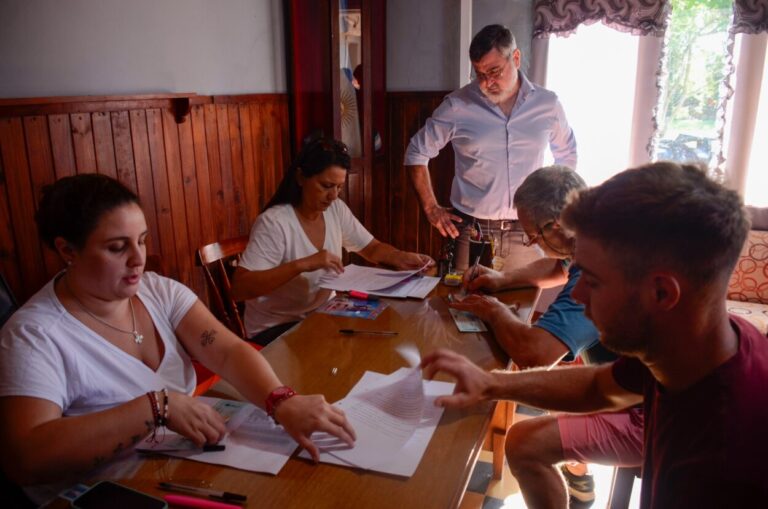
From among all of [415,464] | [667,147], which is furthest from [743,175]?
[415,464]

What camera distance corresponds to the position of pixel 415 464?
103 cm

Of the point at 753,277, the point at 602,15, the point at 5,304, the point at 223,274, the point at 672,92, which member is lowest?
the point at 753,277

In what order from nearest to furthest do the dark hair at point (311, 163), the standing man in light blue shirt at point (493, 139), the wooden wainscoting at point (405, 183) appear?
1. the dark hair at point (311, 163)
2. the standing man in light blue shirt at point (493, 139)
3. the wooden wainscoting at point (405, 183)

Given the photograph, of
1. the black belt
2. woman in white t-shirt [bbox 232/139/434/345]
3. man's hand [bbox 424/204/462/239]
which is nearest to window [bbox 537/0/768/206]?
the black belt

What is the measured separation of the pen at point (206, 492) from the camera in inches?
36.8

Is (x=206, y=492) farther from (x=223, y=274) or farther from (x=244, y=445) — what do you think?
(x=223, y=274)

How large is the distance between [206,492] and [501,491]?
154 cm

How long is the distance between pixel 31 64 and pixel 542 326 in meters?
1.84

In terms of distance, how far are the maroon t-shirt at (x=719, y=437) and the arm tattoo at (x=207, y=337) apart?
956 mm

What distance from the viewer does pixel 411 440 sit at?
1.10 m

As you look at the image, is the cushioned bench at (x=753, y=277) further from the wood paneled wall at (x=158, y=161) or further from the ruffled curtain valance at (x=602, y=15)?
the wood paneled wall at (x=158, y=161)

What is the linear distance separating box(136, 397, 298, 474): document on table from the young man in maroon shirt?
0.61 metres

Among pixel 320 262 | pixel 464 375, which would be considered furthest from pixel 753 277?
pixel 464 375

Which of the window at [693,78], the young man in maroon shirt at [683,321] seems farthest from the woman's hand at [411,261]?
the window at [693,78]
